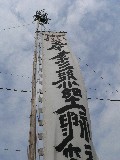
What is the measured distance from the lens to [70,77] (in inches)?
348

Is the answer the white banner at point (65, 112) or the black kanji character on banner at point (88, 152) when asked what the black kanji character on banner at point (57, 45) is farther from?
the black kanji character on banner at point (88, 152)

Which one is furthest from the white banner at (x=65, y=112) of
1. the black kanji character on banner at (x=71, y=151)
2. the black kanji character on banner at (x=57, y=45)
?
the black kanji character on banner at (x=57, y=45)

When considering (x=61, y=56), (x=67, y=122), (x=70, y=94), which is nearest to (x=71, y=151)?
(x=67, y=122)

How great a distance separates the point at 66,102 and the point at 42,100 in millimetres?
701

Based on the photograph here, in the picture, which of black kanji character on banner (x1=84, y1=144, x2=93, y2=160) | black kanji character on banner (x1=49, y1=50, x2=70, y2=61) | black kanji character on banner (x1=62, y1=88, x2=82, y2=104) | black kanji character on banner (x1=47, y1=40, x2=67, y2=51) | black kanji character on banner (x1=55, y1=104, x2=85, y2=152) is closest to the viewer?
black kanji character on banner (x1=84, y1=144, x2=93, y2=160)

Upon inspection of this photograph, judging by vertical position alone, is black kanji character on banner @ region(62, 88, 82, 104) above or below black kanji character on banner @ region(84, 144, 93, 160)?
above

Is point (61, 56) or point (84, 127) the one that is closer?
point (84, 127)

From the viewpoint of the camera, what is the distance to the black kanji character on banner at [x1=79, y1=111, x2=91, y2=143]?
7105mm

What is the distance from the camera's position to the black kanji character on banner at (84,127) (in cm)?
711

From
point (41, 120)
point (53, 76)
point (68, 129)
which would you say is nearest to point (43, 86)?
point (53, 76)

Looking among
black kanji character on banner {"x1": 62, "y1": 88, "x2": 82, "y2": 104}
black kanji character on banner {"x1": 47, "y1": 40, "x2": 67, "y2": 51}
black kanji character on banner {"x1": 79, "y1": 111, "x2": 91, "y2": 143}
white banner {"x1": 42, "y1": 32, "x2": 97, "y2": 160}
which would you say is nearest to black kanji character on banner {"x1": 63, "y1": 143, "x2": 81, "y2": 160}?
white banner {"x1": 42, "y1": 32, "x2": 97, "y2": 160}

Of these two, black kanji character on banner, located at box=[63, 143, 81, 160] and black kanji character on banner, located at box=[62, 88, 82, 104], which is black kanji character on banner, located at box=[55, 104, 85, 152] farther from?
black kanji character on banner, located at box=[62, 88, 82, 104]

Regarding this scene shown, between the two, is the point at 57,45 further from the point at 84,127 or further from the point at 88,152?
the point at 88,152

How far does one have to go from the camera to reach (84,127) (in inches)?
289
